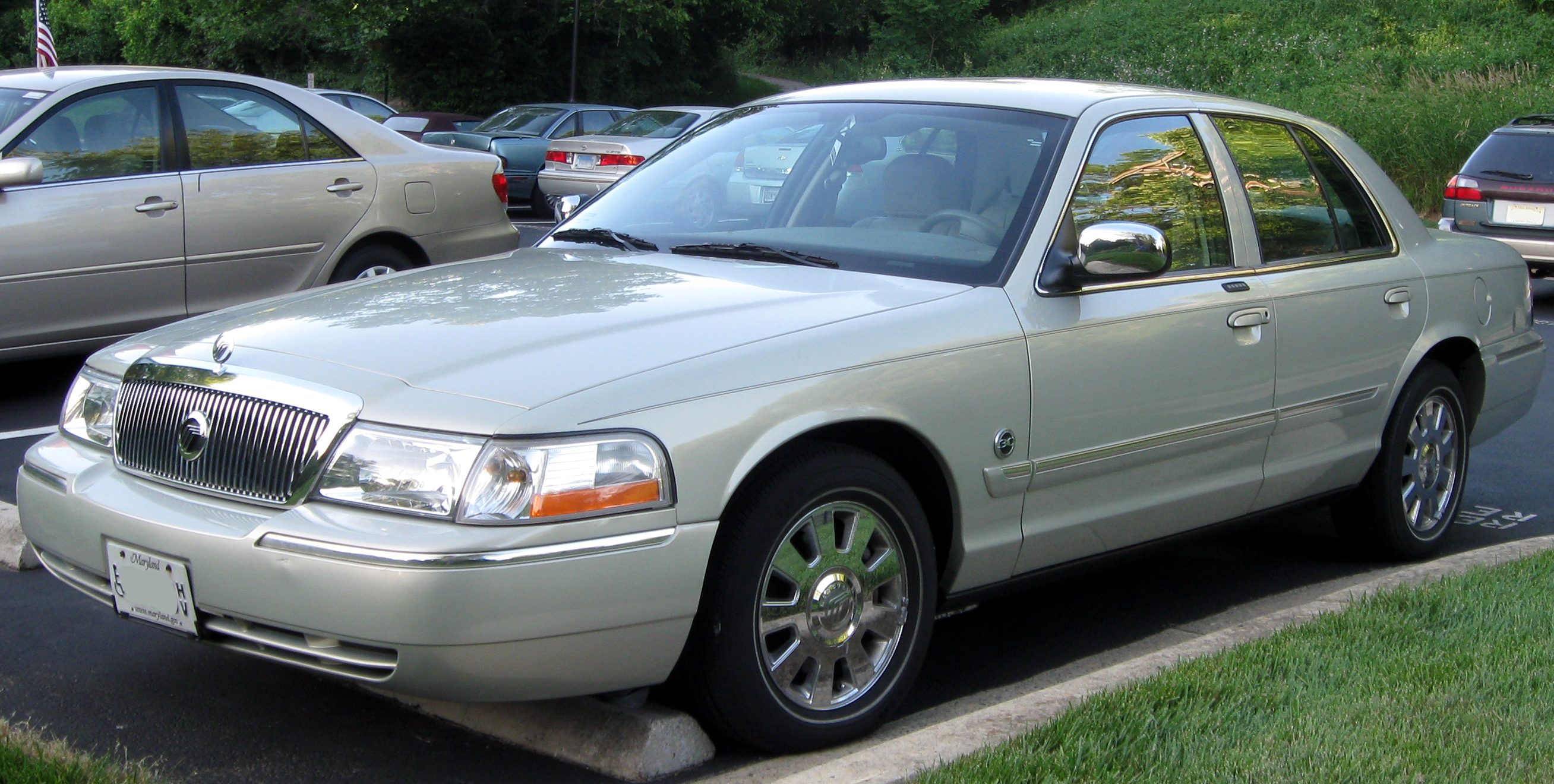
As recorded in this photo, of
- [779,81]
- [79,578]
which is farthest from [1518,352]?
[779,81]

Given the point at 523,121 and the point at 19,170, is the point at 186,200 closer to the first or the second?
the point at 19,170

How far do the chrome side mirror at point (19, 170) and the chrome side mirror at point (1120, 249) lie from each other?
4.79 metres

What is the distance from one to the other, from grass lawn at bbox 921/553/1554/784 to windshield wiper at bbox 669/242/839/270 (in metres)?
1.36

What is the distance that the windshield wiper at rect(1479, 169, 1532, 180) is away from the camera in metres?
12.8

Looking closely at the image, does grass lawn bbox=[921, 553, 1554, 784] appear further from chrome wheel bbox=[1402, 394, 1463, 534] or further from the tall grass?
the tall grass

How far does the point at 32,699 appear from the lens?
3.76 m

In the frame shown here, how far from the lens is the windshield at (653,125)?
1847 centimetres

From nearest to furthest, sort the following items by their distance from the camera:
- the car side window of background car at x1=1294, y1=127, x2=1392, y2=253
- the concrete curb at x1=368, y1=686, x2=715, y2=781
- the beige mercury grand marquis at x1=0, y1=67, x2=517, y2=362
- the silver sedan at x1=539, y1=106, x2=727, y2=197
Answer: the concrete curb at x1=368, y1=686, x2=715, y2=781, the car side window of background car at x1=1294, y1=127, x2=1392, y2=253, the beige mercury grand marquis at x1=0, y1=67, x2=517, y2=362, the silver sedan at x1=539, y1=106, x2=727, y2=197

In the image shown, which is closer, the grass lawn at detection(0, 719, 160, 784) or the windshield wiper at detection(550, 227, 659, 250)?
the grass lawn at detection(0, 719, 160, 784)

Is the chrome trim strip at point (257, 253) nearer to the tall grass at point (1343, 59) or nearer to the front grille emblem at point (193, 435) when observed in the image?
the front grille emblem at point (193, 435)

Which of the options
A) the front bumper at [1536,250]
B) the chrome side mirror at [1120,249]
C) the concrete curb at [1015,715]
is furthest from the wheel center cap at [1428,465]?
the front bumper at [1536,250]

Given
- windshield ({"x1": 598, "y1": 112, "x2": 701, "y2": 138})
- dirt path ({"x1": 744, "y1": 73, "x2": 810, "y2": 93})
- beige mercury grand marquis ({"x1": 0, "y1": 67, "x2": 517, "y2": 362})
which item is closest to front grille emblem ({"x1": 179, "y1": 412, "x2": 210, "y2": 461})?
beige mercury grand marquis ({"x1": 0, "y1": 67, "x2": 517, "y2": 362})

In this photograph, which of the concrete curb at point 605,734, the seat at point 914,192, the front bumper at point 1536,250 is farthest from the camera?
the front bumper at point 1536,250

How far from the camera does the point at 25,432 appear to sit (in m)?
6.63
